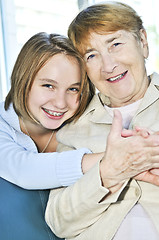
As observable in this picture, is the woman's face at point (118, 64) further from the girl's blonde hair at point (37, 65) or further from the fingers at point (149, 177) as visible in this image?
the fingers at point (149, 177)

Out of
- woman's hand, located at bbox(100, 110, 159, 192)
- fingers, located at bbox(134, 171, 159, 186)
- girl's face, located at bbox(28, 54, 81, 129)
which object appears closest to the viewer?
woman's hand, located at bbox(100, 110, 159, 192)

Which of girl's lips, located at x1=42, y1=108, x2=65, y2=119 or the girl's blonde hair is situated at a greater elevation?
the girl's blonde hair

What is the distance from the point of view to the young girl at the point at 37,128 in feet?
4.38

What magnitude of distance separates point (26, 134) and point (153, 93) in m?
0.58

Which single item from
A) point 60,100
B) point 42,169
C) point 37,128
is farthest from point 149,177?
point 37,128

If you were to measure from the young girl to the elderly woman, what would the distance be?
0.06 meters

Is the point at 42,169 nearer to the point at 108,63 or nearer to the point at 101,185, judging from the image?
the point at 101,185

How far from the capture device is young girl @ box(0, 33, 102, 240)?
134 cm

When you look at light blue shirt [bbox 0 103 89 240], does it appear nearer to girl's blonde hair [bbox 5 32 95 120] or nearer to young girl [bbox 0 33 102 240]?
young girl [bbox 0 33 102 240]

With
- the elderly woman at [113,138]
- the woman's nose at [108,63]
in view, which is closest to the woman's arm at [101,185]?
the elderly woman at [113,138]

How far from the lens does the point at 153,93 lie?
141 centimetres

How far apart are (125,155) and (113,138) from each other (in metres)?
0.06

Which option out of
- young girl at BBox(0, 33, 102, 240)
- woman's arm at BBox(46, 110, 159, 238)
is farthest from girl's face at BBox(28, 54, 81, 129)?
woman's arm at BBox(46, 110, 159, 238)

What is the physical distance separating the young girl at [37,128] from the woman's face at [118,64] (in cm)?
8
